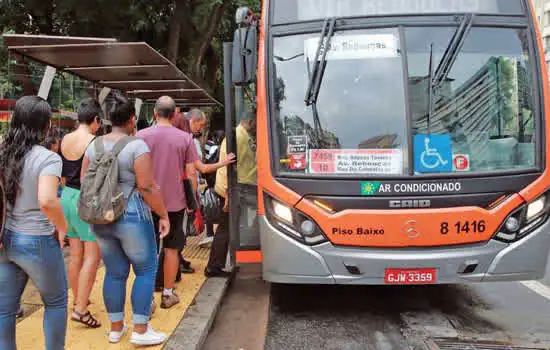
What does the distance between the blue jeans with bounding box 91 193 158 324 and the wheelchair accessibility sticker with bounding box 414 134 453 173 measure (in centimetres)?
218

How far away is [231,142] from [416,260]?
2020 millimetres

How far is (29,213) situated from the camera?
291 centimetres

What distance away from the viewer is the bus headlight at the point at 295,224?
14.7 feet

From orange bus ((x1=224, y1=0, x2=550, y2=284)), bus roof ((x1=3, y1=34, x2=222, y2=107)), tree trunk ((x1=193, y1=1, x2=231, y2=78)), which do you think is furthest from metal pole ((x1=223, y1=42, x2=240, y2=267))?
tree trunk ((x1=193, y1=1, x2=231, y2=78))

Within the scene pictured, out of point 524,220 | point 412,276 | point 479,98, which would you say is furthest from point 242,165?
point 524,220

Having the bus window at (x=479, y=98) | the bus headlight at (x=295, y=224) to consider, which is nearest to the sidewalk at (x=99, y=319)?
the bus headlight at (x=295, y=224)

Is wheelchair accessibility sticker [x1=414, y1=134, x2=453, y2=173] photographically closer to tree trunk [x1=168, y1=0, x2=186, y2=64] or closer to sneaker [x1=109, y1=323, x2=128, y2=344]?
sneaker [x1=109, y1=323, x2=128, y2=344]

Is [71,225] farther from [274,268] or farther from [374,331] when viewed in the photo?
[374,331]

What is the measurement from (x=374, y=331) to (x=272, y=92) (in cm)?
221

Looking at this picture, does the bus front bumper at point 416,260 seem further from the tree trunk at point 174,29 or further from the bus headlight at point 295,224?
the tree trunk at point 174,29

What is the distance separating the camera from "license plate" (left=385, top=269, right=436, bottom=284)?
4398mm

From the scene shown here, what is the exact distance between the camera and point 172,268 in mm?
4695

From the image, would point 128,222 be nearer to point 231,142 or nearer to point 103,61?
point 231,142

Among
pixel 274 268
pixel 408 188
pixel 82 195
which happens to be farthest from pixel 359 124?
pixel 82 195
